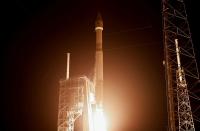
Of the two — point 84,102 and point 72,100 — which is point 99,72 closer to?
point 84,102

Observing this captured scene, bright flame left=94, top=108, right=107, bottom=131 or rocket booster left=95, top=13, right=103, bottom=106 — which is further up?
rocket booster left=95, top=13, right=103, bottom=106

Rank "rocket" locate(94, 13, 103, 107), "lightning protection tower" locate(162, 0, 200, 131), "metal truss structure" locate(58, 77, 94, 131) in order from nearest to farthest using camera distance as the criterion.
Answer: "lightning protection tower" locate(162, 0, 200, 131) < "rocket" locate(94, 13, 103, 107) < "metal truss structure" locate(58, 77, 94, 131)

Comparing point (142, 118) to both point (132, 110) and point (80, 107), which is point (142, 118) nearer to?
point (132, 110)

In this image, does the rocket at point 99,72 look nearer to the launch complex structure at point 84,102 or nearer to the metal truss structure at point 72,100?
the launch complex structure at point 84,102

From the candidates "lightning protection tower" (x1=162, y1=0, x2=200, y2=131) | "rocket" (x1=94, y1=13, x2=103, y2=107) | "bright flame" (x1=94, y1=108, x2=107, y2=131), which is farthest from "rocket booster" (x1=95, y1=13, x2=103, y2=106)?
"lightning protection tower" (x1=162, y1=0, x2=200, y2=131)

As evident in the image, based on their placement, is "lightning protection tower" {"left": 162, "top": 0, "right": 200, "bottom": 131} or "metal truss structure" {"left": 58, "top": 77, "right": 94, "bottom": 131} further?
"metal truss structure" {"left": 58, "top": 77, "right": 94, "bottom": 131}

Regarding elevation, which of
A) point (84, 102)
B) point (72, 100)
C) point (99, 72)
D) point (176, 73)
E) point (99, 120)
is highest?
point (99, 72)

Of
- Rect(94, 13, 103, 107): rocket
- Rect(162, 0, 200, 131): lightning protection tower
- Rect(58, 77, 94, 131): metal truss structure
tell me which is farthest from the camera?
Rect(58, 77, 94, 131): metal truss structure

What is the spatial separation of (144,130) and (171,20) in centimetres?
1592

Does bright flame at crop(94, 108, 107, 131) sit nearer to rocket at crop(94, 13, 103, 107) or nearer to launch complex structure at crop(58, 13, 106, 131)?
launch complex structure at crop(58, 13, 106, 131)

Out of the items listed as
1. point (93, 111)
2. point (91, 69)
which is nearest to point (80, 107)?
point (93, 111)

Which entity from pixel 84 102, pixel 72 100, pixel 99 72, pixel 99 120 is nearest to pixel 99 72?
pixel 99 72

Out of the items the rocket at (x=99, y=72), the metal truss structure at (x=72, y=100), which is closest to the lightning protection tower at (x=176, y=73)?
the rocket at (x=99, y=72)

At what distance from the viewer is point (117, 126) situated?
43094 millimetres
